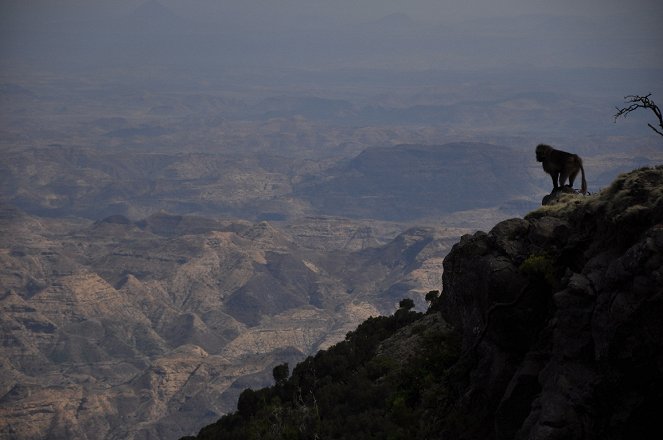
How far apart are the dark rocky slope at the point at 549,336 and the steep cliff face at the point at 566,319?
0.08ft

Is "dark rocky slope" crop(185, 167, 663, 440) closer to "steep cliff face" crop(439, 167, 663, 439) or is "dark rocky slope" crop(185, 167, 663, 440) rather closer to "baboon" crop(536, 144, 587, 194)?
"steep cliff face" crop(439, 167, 663, 439)

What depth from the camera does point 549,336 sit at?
57.1ft

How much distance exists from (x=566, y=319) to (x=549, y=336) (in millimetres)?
1227

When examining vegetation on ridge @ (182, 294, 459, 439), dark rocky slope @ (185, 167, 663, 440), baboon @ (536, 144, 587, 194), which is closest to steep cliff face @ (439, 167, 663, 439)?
dark rocky slope @ (185, 167, 663, 440)

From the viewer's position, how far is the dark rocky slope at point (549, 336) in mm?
15070

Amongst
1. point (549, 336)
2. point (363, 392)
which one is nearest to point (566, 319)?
point (549, 336)

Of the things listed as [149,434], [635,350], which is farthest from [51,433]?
[635,350]

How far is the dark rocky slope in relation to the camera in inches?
593

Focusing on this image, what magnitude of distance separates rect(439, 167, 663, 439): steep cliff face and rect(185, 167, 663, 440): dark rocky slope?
0.02 m

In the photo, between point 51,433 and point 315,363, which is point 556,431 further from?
point 51,433

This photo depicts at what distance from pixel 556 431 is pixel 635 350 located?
203 cm

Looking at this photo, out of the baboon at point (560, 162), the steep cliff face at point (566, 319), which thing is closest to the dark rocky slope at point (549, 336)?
the steep cliff face at point (566, 319)

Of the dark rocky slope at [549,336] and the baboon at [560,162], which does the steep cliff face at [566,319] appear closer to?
the dark rocky slope at [549,336]

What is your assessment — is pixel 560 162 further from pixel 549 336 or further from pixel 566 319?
pixel 566 319
